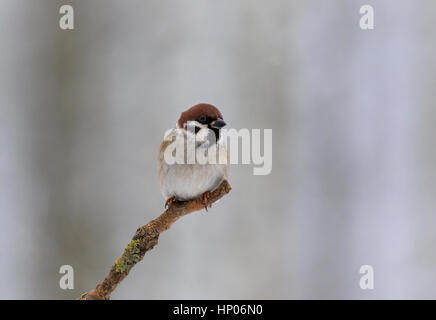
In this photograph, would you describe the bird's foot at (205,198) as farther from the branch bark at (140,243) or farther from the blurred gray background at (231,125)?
the blurred gray background at (231,125)

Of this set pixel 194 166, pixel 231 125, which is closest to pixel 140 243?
pixel 194 166

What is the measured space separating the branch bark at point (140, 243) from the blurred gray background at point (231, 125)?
55.3 inches

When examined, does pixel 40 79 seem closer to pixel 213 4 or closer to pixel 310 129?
pixel 213 4

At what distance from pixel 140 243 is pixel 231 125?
1.71 metres

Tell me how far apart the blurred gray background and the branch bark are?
1.40 meters

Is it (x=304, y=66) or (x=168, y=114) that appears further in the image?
(x=304, y=66)

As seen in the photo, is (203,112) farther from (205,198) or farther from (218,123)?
(205,198)

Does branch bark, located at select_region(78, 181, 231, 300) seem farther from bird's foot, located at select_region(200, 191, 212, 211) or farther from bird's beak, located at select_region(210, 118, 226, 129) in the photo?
bird's beak, located at select_region(210, 118, 226, 129)

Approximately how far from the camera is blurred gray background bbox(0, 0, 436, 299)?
3064mm

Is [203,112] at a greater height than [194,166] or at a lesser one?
greater

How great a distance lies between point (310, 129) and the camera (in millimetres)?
Answer: 3426

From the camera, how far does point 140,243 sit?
4.57 feet

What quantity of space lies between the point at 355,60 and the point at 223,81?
1040 millimetres
